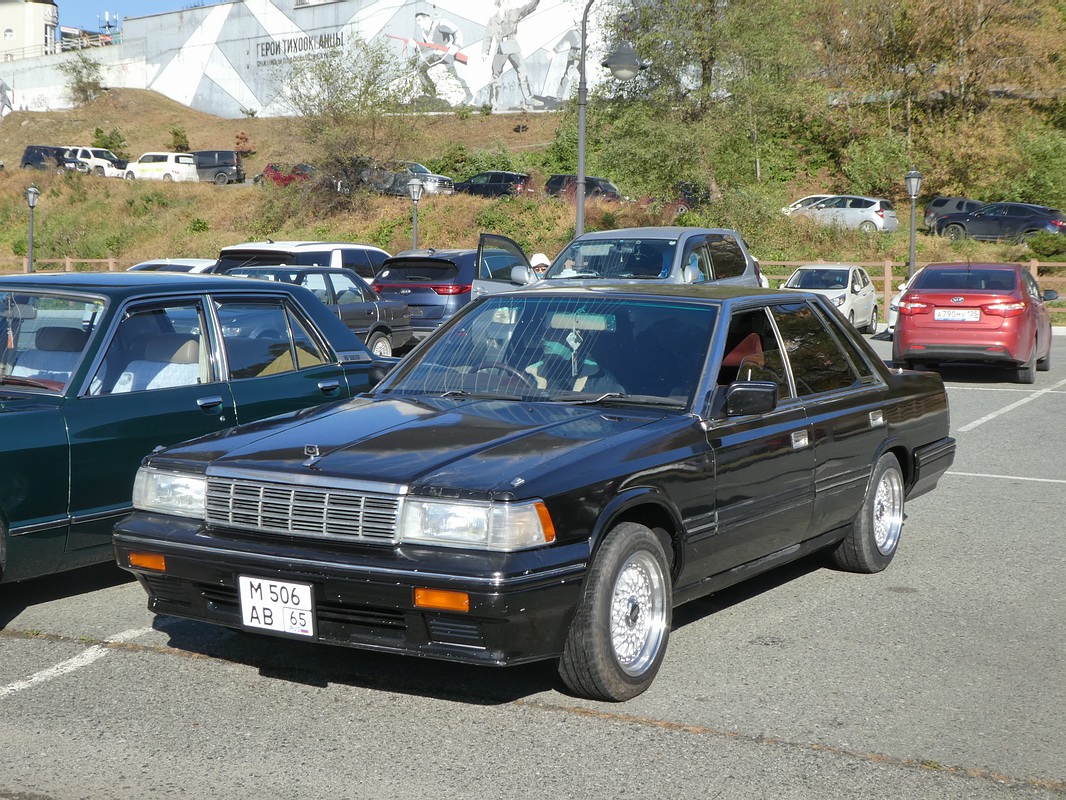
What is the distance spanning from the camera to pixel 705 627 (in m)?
5.55

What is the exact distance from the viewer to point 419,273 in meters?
20.2

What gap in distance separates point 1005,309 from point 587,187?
A: 29514 millimetres

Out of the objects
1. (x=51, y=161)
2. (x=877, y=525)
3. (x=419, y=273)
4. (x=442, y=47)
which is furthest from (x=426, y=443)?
(x=442, y=47)

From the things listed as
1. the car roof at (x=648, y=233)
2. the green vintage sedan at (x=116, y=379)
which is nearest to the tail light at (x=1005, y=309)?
the car roof at (x=648, y=233)

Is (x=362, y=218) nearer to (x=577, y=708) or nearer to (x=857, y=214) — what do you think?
(x=857, y=214)

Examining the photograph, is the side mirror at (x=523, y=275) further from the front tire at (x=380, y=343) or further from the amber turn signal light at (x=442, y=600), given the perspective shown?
the amber turn signal light at (x=442, y=600)

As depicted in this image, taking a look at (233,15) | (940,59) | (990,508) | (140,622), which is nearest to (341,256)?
(990,508)

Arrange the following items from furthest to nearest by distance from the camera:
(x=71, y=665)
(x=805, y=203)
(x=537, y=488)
Answer: (x=805, y=203) < (x=71, y=665) < (x=537, y=488)

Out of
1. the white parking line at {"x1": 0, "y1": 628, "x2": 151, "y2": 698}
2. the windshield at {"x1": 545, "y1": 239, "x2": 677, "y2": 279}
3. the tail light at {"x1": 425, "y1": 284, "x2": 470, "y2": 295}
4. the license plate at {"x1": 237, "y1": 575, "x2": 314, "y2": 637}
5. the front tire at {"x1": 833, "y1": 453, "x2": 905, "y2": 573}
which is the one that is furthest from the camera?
the tail light at {"x1": 425, "y1": 284, "x2": 470, "y2": 295}

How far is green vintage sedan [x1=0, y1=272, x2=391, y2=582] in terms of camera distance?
5.43 metres

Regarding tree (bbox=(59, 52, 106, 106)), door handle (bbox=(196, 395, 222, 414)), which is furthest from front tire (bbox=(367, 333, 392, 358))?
tree (bbox=(59, 52, 106, 106))

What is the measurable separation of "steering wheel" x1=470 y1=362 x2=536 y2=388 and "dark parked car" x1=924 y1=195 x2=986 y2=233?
37167 mm

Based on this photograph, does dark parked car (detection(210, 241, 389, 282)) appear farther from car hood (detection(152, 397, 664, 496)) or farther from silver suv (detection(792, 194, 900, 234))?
silver suv (detection(792, 194, 900, 234))

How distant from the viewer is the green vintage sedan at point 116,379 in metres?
5.43
